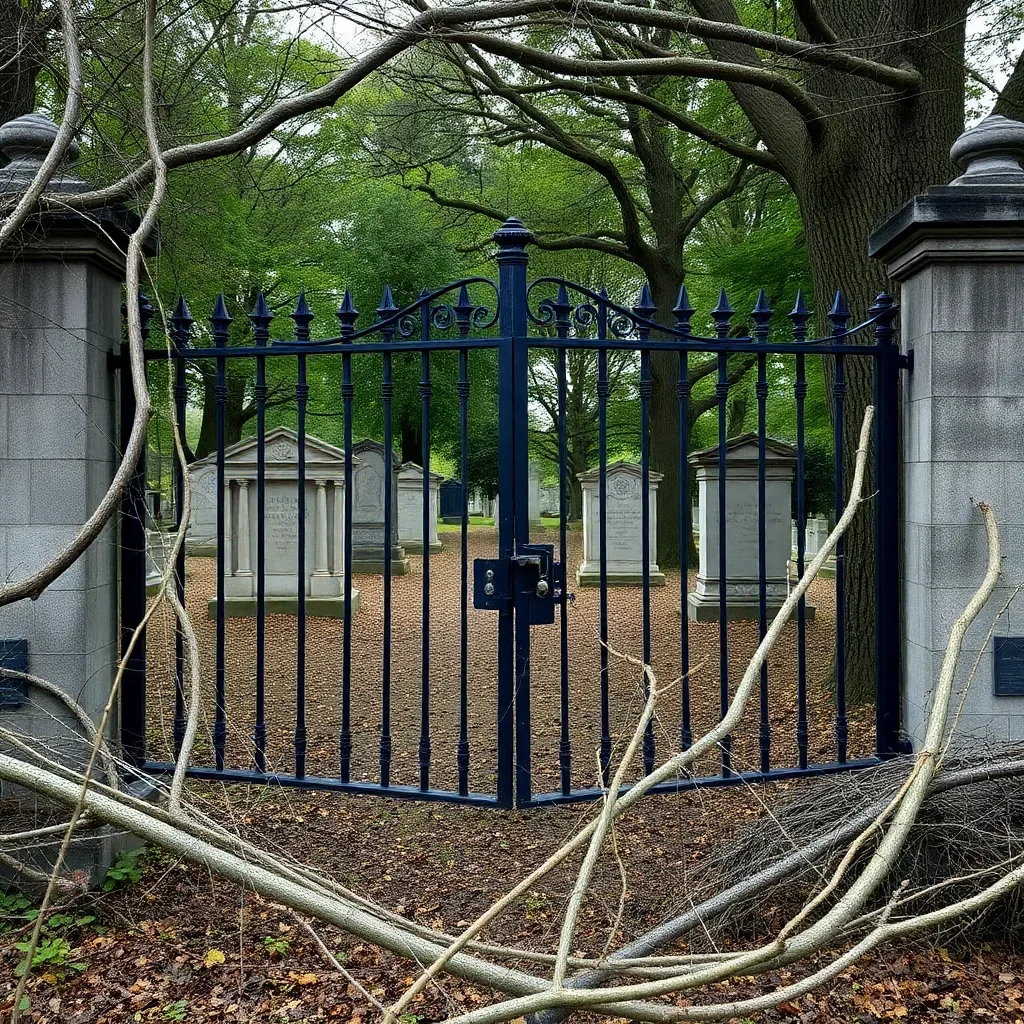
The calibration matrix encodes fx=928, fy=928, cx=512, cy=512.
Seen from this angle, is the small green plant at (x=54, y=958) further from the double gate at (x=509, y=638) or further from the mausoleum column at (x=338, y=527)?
the mausoleum column at (x=338, y=527)

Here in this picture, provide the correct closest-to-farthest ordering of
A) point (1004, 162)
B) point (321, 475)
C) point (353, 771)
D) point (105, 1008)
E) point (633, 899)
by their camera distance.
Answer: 1. point (105, 1008)
2. point (633, 899)
3. point (1004, 162)
4. point (353, 771)
5. point (321, 475)

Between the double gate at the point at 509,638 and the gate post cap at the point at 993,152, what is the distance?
2.01 ft

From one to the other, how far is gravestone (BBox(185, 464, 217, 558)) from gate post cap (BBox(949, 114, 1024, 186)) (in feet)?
35.6

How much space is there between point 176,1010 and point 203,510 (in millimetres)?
13645

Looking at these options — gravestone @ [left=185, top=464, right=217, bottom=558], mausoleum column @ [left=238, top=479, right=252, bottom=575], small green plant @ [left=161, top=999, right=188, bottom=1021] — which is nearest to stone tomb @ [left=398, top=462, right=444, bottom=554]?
gravestone @ [left=185, top=464, right=217, bottom=558]

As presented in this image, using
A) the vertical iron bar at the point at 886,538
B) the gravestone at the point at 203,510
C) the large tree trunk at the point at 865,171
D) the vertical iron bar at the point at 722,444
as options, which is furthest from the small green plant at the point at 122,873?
the gravestone at the point at 203,510

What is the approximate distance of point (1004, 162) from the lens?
3914 mm

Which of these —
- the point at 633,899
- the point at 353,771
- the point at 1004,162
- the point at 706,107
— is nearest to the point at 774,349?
the point at 1004,162

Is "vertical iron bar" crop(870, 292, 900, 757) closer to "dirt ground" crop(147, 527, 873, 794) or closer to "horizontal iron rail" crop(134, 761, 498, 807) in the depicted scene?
"dirt ground" crop(147, 527, 873, 794)

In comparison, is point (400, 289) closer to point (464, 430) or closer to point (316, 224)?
point (316, 224)

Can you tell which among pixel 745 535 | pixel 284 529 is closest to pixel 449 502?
pixel 284 529

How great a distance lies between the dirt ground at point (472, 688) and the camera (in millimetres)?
5684

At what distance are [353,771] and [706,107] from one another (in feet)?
35.6

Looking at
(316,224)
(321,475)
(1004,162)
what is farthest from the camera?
(316,224)
